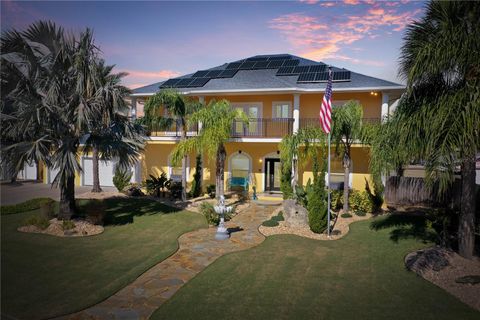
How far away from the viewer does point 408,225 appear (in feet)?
42.3

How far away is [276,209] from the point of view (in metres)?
16.5

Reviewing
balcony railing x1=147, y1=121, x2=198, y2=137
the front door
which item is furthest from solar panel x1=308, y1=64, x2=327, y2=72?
balcony railing x1=147, y1=121, x2=198, y2=137

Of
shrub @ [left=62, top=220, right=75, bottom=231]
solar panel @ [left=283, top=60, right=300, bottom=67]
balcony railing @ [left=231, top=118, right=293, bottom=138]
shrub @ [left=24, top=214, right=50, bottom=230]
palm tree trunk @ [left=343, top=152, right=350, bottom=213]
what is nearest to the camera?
shrub @ [left=62, top=220, right=75, bottom=231]

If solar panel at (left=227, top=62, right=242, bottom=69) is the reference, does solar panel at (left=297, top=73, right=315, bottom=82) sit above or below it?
below

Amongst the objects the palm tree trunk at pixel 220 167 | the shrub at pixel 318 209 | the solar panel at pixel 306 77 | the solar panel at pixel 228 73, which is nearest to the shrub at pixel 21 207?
the palm tree trunk at pixel 220 167

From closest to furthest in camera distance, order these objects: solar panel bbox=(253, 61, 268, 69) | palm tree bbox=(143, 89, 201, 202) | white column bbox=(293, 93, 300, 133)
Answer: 1. palm tree bbox=(143, 89, 201, 202)
2. white column bbox=(293, 93, 300, 133)
3. solar panel bbox=(253, 61, 268, 69)

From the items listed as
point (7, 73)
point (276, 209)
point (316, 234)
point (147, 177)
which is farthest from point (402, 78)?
point (147, 177)

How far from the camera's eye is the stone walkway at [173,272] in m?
6.62

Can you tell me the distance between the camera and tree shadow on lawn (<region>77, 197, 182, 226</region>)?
553 inches

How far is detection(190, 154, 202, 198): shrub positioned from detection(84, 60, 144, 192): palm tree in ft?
20.4

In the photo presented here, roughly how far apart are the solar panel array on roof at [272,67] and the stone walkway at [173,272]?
10023 mm

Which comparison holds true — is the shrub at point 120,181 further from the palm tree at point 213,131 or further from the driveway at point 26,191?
the palm tree at point 213,131

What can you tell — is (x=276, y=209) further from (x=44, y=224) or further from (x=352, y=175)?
(x=44, y=224)

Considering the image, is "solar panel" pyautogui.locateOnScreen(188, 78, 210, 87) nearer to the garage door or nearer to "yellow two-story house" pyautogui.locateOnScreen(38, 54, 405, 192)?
"yellow two-story house" pyautogui.locateOnScreen(38, 54, 405, 192)
